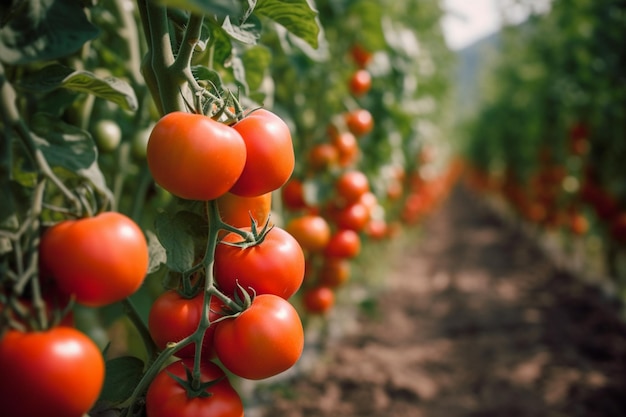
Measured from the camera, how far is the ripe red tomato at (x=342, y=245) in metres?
2.36

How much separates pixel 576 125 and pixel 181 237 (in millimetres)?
5255

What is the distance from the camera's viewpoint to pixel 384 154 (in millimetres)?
3576

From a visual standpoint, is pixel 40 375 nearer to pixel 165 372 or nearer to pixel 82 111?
pixel 165 372

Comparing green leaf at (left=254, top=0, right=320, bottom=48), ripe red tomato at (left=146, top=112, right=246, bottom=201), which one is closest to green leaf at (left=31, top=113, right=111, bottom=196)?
ripe red tomato at (left=146, top=112, right=246, bottom=201)

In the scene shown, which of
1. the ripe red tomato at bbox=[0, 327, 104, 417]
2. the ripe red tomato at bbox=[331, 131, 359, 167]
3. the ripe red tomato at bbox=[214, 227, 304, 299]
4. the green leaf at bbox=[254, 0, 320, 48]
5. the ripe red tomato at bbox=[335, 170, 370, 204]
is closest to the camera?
the ripe red tomato at bbox=[0, 327, 104, 417]

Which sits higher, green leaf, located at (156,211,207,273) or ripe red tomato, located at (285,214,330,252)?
green leaf, located at (156,211,207,273)

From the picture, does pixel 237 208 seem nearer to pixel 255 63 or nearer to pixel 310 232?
pixel 255 63

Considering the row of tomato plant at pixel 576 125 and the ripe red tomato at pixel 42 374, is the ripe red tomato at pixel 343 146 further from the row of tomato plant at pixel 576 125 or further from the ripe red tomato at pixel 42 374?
the row of tomato plant at pixel 576 125

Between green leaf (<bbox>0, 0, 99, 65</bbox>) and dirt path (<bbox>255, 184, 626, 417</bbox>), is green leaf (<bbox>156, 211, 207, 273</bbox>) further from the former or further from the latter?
dirt path (<bbox>255, 184, 626, 417</bbox>)

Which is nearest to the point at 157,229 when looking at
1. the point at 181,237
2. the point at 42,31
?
Result: the point at 181,237

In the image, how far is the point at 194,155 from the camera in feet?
2.08

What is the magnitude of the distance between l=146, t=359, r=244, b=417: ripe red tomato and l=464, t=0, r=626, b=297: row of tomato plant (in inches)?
163

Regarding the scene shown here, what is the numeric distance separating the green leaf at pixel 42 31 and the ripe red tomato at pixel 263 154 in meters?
0.23

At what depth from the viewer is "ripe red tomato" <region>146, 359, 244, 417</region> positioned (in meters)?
0.66
